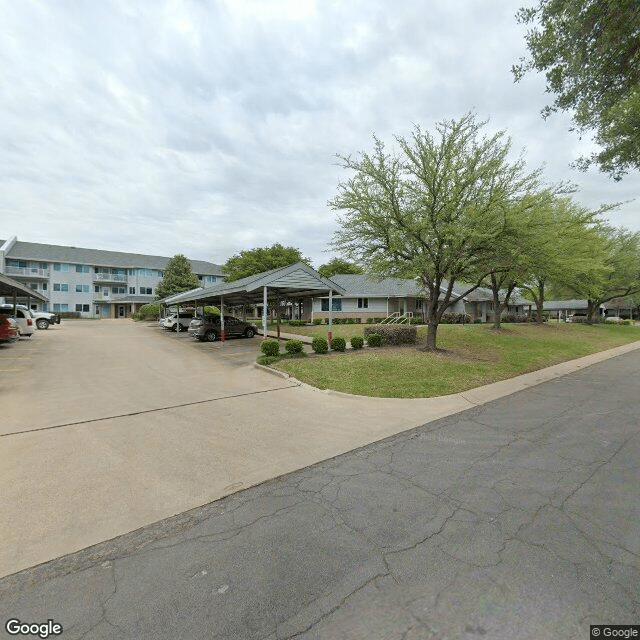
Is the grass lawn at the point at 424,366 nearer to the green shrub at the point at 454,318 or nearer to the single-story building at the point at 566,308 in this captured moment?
the green shrub at the point at 454,318

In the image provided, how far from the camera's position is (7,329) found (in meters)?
17.5

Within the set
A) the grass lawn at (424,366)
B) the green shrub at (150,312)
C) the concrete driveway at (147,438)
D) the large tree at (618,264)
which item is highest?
the large tree at (618,264)

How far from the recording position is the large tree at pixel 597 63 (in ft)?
21.1

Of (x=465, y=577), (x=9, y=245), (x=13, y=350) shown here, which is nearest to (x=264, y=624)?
(x=465, y=577)

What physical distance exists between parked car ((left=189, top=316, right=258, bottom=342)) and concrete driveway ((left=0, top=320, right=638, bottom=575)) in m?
9.37

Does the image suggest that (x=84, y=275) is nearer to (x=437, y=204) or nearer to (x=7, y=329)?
(x=7, y=329)

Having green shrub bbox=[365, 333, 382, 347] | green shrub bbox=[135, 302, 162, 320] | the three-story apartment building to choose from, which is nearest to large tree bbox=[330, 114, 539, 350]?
green shrub bbox=[365, 333, 382, 347]

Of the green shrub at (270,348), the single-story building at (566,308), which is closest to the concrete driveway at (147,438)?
the green shrub at (270,348)

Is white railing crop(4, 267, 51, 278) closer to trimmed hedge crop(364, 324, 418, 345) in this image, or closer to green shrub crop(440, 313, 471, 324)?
trimmed hedge crop(364, 324, 418, 345)

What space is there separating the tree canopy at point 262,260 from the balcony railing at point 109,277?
1035 inches

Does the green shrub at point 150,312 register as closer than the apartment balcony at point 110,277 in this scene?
Yes

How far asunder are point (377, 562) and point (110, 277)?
63078 mm

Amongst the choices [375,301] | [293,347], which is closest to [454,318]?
[375,301]

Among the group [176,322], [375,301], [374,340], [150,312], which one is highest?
[375,301]
